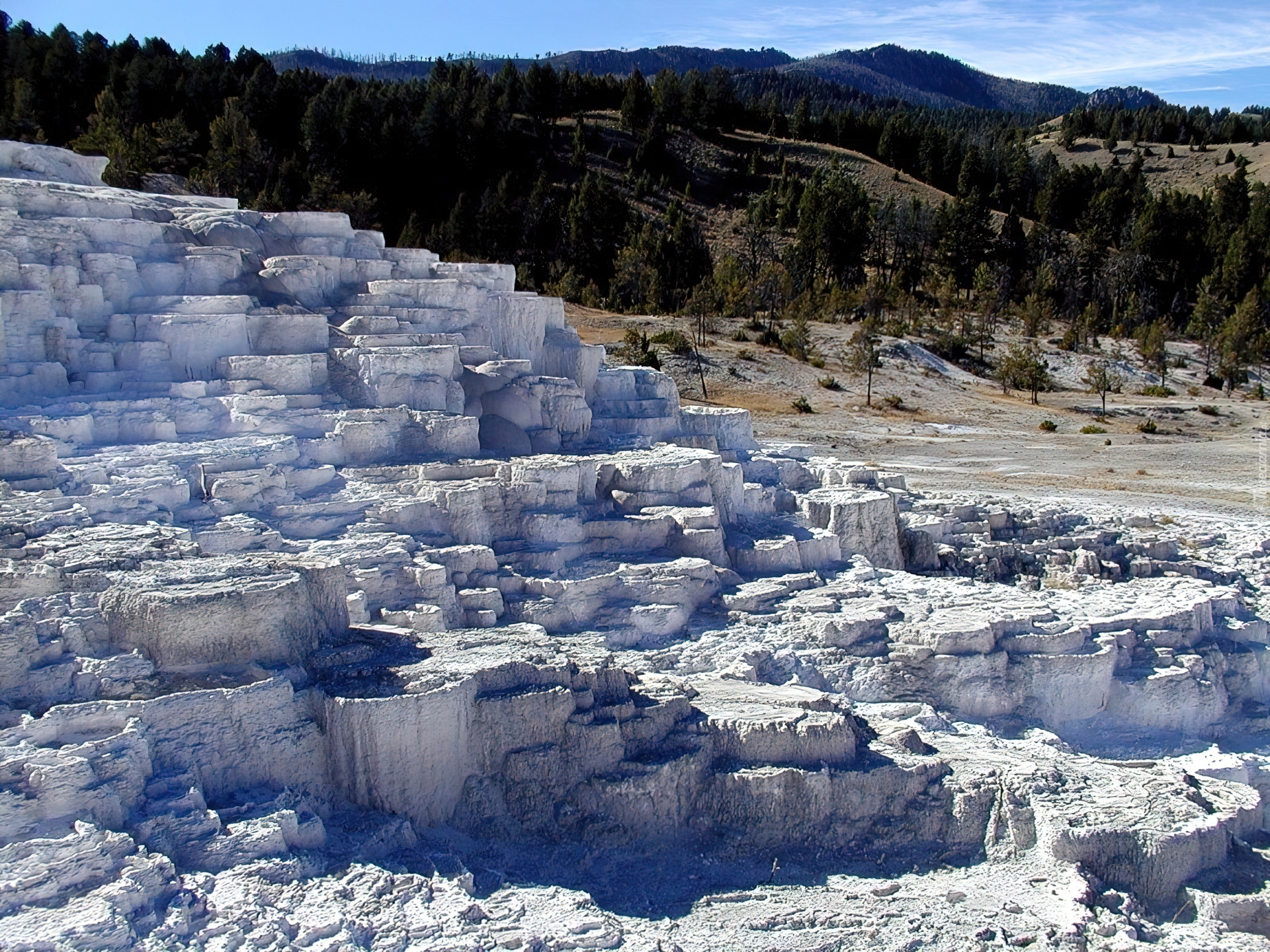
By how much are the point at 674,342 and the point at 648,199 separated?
837 inches

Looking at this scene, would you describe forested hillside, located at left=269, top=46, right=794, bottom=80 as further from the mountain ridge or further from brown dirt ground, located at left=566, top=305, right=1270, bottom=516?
brown dirt ground, located at left=566, top=305, right=1270, bottom=516

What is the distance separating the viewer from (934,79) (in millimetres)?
179125

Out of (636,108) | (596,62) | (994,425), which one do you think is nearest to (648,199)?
(636,108)

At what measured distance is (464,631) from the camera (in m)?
10.4

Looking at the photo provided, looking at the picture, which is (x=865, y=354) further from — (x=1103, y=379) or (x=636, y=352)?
(x=636, y=352)

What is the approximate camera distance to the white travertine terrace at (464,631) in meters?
7.40

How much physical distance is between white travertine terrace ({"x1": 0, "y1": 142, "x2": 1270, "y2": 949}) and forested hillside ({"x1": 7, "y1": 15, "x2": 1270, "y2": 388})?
1667cm

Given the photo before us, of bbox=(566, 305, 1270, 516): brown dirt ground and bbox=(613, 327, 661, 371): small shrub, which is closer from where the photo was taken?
bbox=(566, 305, 1270, 516): brown dirt ground

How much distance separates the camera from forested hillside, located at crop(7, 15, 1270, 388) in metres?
37.4

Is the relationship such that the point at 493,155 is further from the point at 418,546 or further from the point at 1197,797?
the point at 1197,797

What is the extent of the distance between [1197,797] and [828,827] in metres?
3.24

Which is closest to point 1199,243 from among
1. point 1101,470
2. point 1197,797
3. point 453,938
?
point 1101,470

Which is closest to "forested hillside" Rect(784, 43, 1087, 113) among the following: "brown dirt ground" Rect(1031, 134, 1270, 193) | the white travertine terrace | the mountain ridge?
the mountain ridge

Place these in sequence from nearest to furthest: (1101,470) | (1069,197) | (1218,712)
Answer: (1218,712)
(1101,470)
(1069,197)
